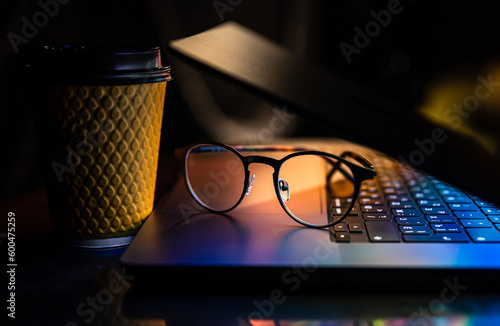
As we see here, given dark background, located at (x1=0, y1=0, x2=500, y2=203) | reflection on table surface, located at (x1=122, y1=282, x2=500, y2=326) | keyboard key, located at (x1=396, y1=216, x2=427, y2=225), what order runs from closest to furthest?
reflection on table surface, located at (x1=122, y1=282, x2=500, y2=326) < keyboard key, located at (x1=396, y1=216, x2=427, y2=225) < dark background, located at (x1=0, y1=0, x2=500, y2=203)

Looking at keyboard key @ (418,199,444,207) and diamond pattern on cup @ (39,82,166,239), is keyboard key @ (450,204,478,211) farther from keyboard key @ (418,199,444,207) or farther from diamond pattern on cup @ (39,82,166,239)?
diamond pattern on cup @ (39,82,166,239)

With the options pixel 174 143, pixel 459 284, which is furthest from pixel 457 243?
pixel 174 143

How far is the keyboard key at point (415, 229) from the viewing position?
441 mm

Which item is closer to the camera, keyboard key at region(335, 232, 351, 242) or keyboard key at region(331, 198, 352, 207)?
keyboard key at region(335, 232, 351, 242)

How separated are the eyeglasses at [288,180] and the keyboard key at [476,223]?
0.33ft

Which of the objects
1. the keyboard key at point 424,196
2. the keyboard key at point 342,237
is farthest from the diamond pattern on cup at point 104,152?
the keyboard key at point 424,196

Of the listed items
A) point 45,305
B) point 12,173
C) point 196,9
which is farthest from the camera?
point 196,9

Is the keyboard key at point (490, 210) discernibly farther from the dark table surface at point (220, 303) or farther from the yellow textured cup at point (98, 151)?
the yellow textured cup at point (98, 151)

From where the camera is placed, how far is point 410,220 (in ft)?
1.55

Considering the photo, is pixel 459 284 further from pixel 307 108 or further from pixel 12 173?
pixel 12 173

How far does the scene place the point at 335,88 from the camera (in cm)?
52

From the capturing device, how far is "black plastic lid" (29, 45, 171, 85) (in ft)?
1.39

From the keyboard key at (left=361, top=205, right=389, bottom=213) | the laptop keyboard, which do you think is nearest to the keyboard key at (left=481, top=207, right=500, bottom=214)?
the laptop keyboard

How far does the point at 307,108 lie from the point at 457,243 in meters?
0.18
